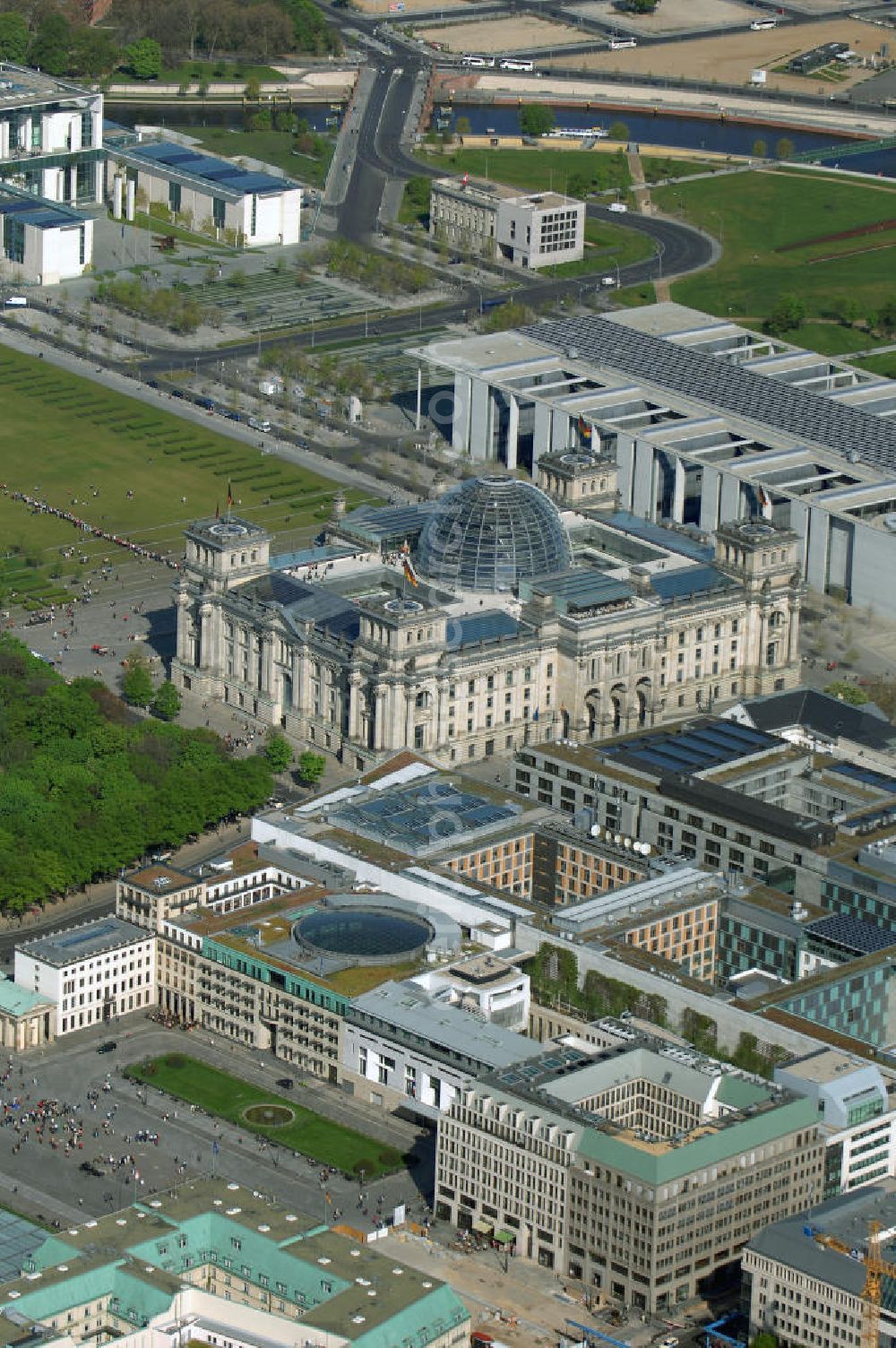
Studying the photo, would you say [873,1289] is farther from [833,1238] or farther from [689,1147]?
[689,1147]

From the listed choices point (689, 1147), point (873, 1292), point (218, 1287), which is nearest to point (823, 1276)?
point (873, 1292)

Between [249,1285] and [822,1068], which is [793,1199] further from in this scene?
[249,1285]

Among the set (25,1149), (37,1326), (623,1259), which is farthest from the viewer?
(25,1149)

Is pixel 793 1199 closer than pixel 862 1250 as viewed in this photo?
No

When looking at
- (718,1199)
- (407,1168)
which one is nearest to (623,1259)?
(718,1199)

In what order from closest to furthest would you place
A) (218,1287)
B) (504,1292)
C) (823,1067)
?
1. (218,1287)
2. (504,1292)
3. (823,1067)

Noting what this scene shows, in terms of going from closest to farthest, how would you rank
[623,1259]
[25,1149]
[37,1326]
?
[37,1326] → [623,1259] → [25,1149]

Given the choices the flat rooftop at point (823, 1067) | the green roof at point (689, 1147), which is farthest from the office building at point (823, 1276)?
the flat rooftop at point (823, 1067)
